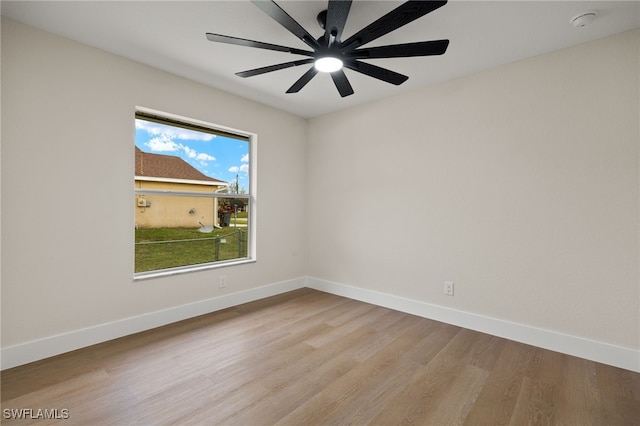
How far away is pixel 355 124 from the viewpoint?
386 cm

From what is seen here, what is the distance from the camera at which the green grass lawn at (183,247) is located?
2943 mm

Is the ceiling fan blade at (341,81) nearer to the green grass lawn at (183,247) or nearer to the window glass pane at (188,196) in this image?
the window glass pane at (188,196)

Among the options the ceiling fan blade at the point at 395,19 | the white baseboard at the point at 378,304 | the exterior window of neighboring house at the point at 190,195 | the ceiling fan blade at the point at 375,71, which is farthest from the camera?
the exterior window of neighboring house at the point at 190,195

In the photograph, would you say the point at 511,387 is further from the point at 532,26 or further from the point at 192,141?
the point at 192,141

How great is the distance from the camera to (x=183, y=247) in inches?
129

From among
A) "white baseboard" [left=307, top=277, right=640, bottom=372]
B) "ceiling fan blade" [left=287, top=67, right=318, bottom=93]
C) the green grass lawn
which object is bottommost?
"white baseboard" [left=307, top=277, right=640, bottom=372]

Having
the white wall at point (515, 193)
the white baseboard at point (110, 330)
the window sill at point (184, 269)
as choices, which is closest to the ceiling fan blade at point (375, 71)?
the white wall at point (515, 193)

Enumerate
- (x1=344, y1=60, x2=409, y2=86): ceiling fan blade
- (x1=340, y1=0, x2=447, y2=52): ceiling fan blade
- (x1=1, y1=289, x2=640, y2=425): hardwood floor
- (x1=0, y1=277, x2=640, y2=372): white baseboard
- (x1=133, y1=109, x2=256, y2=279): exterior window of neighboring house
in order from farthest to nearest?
(x1=133, y1=109, x2=256, y2=279): exterior window of neighboring house → (x1=0, y1=277, x2=640, y2=372): white baseboard → (x1=344, y1=60, x2=409, y2=86): ceiling fan blade → (x1=1, y1=289, x2=640, y2=425): hardwood floor → (x1=340, y1=0, x2=447, y2=52): ceiling fan blade

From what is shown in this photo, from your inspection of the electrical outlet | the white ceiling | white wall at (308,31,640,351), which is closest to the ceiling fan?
the white ceiling

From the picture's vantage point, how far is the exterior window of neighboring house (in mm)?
2941

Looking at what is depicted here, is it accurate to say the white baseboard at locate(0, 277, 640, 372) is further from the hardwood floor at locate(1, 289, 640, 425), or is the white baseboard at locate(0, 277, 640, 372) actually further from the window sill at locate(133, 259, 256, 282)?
the window sill at locate(133, 259, 256, 282)

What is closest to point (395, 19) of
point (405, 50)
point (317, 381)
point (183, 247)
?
point (405, 50)

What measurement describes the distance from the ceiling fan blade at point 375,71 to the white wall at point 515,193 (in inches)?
45.5

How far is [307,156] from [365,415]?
3459 mm
